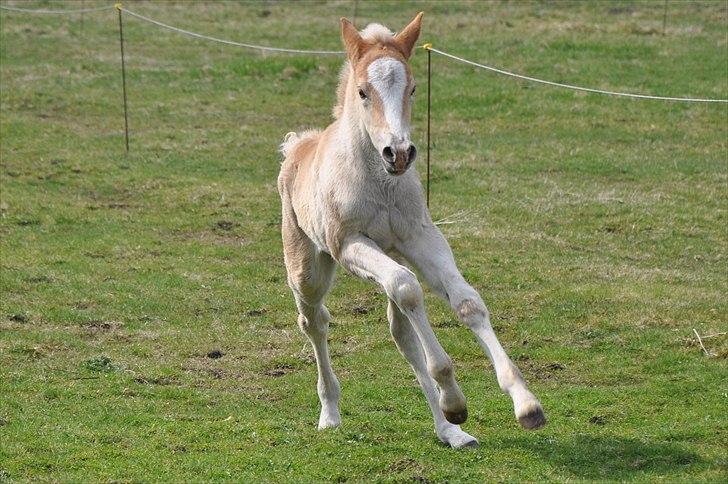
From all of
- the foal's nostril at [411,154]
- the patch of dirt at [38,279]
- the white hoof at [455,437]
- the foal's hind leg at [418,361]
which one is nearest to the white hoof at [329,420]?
the foal's hind leg at [418,361]

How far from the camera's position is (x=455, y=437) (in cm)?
886

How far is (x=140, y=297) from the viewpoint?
14.6m

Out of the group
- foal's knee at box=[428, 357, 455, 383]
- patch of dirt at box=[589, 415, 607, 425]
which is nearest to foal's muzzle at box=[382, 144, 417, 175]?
foal's knee at box=[428, 357, 455, 383]

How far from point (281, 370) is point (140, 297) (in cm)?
310

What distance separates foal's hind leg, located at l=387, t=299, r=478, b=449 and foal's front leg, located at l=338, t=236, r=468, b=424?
33.9 inches

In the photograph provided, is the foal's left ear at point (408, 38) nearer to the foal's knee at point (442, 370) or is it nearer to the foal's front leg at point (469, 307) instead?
the foal's front leg at point (469, 307)

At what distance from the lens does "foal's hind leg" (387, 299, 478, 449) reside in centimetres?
896

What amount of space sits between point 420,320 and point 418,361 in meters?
1.45

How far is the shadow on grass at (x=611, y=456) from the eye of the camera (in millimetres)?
8133

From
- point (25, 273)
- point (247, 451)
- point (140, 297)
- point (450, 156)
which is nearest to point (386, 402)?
point (247, 451)

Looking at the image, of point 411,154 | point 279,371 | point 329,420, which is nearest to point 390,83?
point 411,154

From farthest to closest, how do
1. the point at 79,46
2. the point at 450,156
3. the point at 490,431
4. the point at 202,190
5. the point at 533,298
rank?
the point at 79,46 → the point at 450,156 → the point at 202,190 → the point at 533,298 → the point at 490,431

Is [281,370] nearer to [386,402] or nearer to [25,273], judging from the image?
[386,402]

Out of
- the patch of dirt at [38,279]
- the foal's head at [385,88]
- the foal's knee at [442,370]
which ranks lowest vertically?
the patch of dirt at [38,279]
